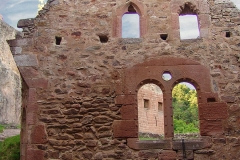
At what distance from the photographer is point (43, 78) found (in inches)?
292

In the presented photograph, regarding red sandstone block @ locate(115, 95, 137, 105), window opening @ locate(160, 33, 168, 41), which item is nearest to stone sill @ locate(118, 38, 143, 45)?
window opening @ locate(160, 33, 168, 41)

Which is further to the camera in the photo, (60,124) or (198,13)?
(198,13)

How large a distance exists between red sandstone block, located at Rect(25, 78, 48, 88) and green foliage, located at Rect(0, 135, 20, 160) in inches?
98.3

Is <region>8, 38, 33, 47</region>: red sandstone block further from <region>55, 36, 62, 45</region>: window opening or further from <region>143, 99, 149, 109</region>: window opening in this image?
<region>143, 99, 149, 109</region>: window opening

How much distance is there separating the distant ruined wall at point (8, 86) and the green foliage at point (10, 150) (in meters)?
9.74

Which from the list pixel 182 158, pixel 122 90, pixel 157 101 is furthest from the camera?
pixel 157 101

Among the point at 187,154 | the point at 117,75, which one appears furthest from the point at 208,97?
the point at 117,75

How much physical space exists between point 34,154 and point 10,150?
94.2 inches

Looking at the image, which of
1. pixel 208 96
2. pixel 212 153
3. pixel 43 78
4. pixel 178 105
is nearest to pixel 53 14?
pixel 43 78

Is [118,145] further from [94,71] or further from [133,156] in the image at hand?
[94,71]

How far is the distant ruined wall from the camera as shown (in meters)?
19.4

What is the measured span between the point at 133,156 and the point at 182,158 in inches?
41.8

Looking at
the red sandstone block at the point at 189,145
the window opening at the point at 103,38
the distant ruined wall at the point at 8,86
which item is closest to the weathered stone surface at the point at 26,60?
the window opening at the point at 103,38

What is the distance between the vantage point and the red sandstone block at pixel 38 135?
7.01m
